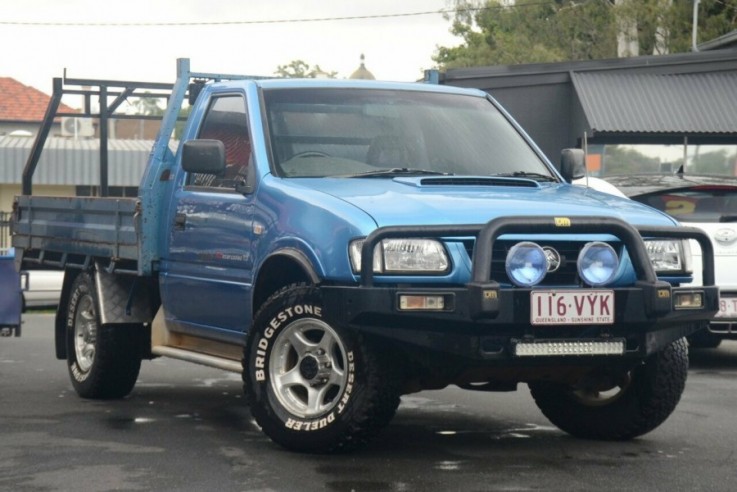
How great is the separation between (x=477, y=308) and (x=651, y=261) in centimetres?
114

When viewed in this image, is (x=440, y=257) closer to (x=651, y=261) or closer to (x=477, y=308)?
(x=477, y=308)

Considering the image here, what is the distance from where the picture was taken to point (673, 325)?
738 centimetres

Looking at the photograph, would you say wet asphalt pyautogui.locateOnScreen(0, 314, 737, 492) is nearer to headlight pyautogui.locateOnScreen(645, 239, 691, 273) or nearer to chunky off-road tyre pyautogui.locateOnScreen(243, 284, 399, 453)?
chunky off-road tyre pyautogui.locateOnScreen(243, 284, 399, 453)

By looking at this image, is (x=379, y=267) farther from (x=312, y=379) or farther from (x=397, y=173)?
(x=397, y=173)

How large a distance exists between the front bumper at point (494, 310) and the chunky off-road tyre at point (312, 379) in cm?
19

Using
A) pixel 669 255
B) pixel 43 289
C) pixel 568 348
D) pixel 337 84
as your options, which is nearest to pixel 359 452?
pixel 568 348

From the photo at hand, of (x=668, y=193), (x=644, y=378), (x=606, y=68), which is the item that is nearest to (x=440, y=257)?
(x=644, y=378)

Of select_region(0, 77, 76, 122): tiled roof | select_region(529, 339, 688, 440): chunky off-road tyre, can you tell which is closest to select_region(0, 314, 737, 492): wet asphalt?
select_region(529, 339, 688, 440): chunky off-road tyre

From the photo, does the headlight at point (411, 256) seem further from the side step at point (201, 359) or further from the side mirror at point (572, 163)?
the side mirror at point (572, 163)

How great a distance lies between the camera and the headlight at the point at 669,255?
298 inches

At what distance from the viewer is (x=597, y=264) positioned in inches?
282

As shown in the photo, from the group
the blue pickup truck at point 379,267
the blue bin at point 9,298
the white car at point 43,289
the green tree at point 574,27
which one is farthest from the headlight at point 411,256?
the green tree at point 574,27

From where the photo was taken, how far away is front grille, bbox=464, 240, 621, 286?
7035 millimetres

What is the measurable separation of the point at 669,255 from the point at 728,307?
3987mm
